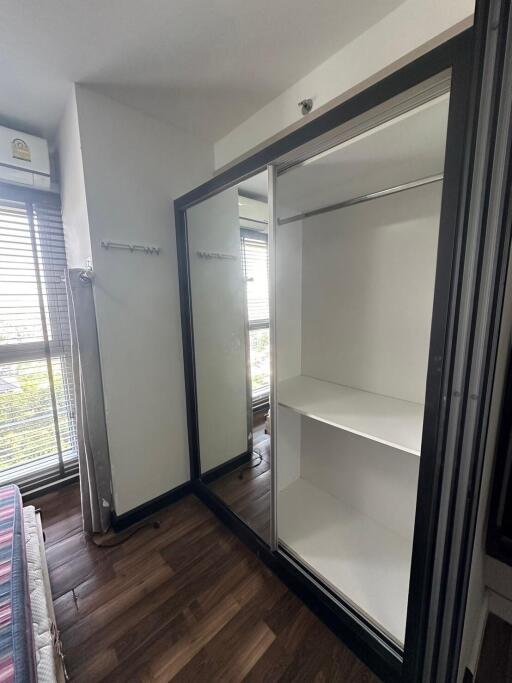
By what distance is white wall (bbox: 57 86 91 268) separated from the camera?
1624 millimetres

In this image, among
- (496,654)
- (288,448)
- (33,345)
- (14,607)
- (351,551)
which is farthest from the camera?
(33,345)

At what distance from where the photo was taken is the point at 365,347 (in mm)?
1614

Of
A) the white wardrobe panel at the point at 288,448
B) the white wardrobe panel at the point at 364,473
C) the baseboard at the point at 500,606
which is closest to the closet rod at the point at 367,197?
the white wardrobe panel at the point at 288,448

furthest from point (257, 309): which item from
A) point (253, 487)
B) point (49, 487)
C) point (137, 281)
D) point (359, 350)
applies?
point (49, 487)

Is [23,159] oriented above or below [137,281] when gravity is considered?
above

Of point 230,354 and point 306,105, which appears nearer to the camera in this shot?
point 306,105

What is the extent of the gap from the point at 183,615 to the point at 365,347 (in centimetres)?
163

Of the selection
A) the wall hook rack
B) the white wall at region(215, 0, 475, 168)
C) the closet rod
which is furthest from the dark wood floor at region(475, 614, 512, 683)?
the wall hook rack

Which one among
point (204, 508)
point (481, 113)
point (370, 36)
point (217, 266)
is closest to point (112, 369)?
Result: point (217, 266)

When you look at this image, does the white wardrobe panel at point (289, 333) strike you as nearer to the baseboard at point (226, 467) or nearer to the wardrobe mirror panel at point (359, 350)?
the wardrobe mirror panel at point (359, 350)

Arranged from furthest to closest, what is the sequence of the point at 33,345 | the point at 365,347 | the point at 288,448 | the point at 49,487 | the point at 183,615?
1. the point at 49,487
2. the point at 33,345
3. the point at 288,448
4. the point at 365,347
5. the point at 183,615

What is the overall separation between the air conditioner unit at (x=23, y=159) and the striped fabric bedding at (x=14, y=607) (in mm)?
1971

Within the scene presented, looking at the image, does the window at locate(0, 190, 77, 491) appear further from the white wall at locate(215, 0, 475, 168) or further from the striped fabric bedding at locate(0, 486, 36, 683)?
the white wall at locate(215, 0, 475, 168)

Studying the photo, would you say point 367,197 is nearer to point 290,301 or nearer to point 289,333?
point 290,301
